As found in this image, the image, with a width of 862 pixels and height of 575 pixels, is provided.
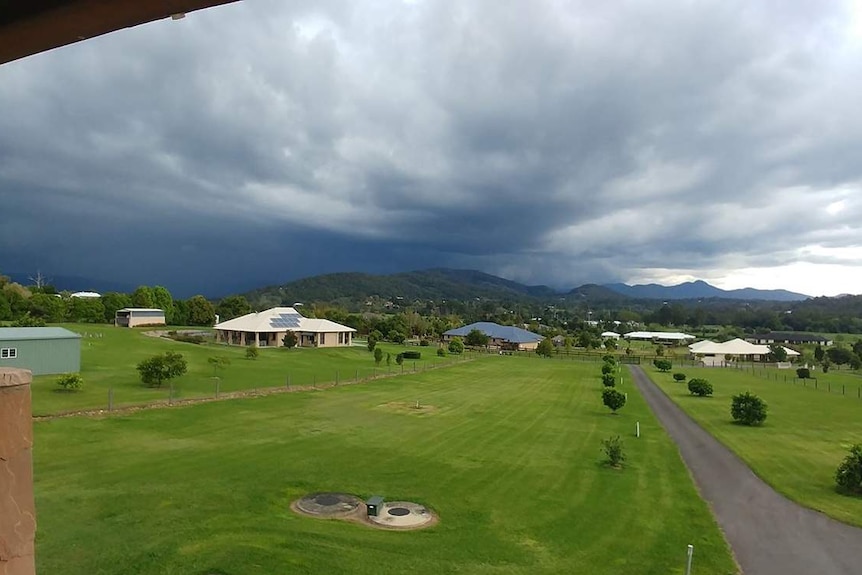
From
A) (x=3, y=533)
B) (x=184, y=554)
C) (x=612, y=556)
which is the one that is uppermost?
(x=3, y=533)

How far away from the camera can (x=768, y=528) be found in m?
14.0

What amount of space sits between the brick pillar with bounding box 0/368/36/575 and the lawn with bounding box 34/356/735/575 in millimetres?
7426

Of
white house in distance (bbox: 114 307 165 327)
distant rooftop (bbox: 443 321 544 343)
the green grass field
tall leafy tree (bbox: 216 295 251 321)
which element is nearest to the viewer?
the green grass field

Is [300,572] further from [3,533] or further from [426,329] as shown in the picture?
[426,329]

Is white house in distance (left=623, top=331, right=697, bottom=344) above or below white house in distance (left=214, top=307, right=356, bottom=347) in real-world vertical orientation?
below

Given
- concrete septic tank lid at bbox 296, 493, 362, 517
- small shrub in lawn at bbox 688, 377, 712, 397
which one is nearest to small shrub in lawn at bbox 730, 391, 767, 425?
small shrub in lawn at bbox 688, 377, 712, 397

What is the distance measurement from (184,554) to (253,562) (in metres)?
1.39

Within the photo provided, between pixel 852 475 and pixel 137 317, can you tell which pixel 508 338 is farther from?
pixel 852 475

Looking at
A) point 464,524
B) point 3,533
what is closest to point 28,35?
point 3,533

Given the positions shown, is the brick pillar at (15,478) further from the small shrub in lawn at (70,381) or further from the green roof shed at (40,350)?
the green roof shed at (40,350)

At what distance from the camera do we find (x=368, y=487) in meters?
15.5

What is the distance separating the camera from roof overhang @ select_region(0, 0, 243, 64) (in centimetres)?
336

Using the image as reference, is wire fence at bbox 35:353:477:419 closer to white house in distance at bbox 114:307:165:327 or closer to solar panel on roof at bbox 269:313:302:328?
solar panel on roof at bbox 269:313:302:328

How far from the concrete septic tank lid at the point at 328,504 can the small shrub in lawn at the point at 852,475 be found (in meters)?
15.1
